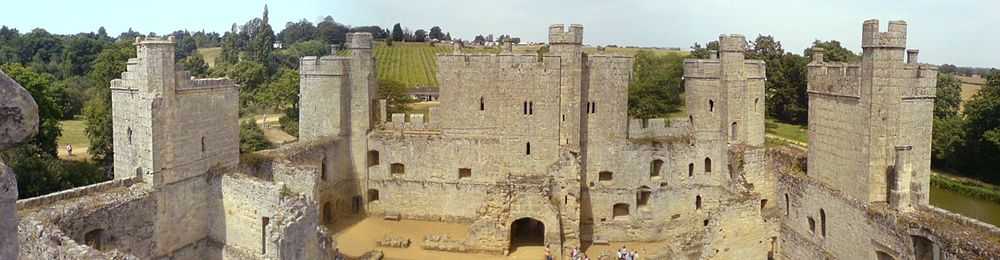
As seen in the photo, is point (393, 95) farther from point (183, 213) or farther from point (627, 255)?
point (183, 213)

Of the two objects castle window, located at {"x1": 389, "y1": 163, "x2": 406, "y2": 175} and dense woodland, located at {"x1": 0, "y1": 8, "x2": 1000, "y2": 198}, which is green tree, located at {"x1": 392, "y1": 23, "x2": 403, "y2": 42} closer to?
dense woodland, located at {"x1": 0, "y1": 8, "x2": 1000, "y2": 198}

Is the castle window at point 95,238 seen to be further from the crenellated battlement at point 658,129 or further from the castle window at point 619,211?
the crenellated battlement at point 658,129

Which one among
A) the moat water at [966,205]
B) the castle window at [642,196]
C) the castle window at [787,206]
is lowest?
the moat water at [966,205]

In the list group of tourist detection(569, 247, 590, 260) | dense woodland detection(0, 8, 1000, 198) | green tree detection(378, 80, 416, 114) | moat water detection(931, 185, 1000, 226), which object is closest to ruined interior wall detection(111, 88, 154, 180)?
dense woodland detection(0, 8, 1000, 198)

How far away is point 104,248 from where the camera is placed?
16.7 meters

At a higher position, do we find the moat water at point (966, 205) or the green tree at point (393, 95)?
the green tree at point (393, 95)

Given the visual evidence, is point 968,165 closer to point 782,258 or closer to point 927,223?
point 782,258

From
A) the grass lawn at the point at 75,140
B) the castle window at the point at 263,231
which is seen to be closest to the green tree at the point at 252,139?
the grass lawn at the point at 75,140

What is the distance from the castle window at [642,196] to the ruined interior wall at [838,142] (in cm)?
713

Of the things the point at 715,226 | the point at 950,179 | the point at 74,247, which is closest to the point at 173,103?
the point at 74,247

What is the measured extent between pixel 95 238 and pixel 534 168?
48.7 feet

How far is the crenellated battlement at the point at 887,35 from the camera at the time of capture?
17.0m

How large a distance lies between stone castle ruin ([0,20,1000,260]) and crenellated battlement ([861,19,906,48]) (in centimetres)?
4

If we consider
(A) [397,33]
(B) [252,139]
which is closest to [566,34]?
(B) [252,139]
